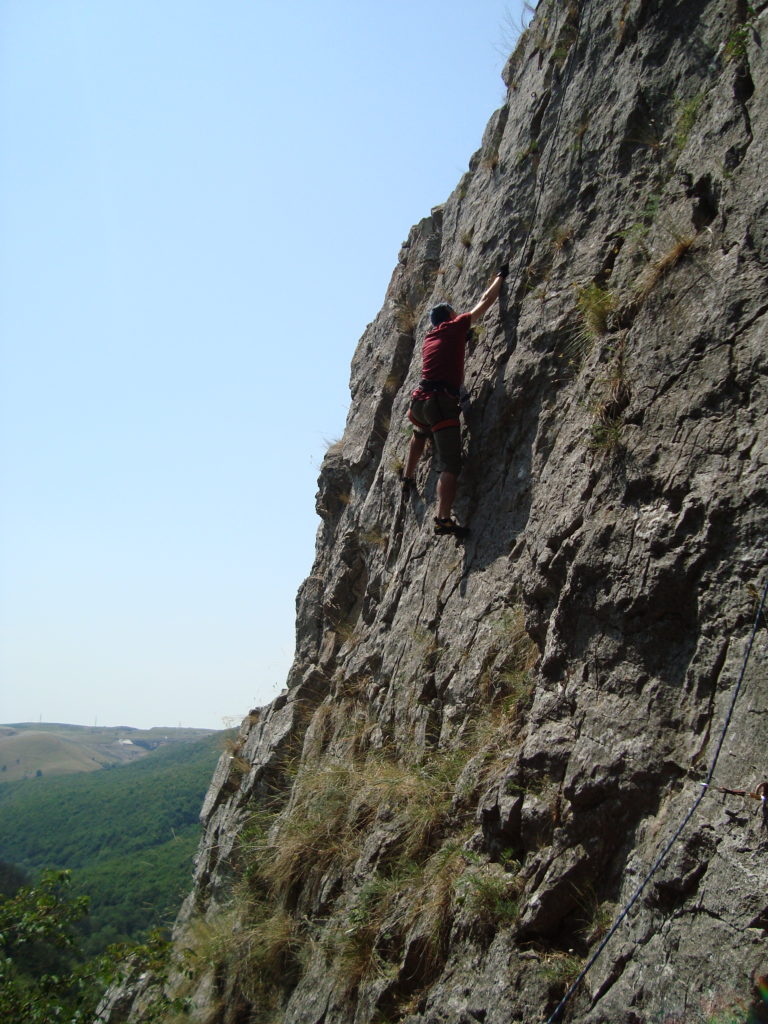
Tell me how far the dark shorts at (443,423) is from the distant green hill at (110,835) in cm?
4103

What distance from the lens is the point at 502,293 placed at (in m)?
7.85

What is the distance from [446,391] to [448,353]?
19.3 inches

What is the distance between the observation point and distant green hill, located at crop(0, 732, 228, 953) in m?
64.3

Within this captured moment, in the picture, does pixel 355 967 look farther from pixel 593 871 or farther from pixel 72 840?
pixel 72 840

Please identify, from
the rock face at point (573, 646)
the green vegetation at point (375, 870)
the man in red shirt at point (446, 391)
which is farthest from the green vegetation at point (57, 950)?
the man in red shirt at point (446, 391)

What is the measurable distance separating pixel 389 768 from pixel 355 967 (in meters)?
1.71

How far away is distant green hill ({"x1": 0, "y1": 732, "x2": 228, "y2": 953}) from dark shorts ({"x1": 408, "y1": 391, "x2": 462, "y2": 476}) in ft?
135

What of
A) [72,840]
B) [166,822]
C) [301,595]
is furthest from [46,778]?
[301,595]

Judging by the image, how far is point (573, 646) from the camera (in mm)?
4773

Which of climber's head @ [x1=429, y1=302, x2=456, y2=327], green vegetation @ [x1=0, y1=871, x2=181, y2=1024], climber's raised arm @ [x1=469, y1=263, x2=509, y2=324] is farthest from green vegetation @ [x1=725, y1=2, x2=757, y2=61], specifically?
green vegetation @ [x1=0, y1=871, x2=181, y2=1024]

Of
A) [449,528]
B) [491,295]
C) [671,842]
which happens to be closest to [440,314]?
[491,295]

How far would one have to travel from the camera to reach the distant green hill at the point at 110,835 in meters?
64.3

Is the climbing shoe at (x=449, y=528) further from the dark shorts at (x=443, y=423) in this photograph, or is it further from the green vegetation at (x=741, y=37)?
the green vegetation at (x=741, y=37)

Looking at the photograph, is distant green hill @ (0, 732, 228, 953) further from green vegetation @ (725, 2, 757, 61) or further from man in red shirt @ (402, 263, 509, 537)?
green vegetation @ (725, 2, 757, 61)
